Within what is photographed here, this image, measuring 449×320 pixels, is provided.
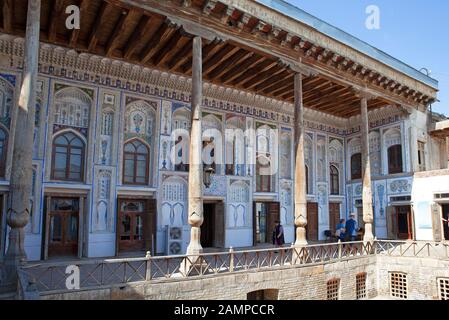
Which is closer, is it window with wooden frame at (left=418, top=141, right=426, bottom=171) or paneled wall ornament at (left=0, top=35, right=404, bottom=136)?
paneled wall ornament at (left=0, top=35, right=404, bottom=136)

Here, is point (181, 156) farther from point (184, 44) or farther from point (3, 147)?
point (3, 147)

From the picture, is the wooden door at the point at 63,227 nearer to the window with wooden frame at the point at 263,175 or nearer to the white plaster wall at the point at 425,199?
the window with wooden frame at the point at 263,175

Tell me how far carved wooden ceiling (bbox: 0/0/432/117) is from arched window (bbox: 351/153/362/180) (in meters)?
3.71

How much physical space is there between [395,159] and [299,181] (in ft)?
24.9

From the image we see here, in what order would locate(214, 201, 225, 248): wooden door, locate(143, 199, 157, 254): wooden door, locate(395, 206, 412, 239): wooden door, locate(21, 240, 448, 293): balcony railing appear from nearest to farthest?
1. locate(21, 240, 448, 293): balcony railing
2. locate(143, 199, 157, 254): wooden door
3. locate(214, 201, 225, 248): wooden door
4. locate(395, 206, 412, 239): wooden door

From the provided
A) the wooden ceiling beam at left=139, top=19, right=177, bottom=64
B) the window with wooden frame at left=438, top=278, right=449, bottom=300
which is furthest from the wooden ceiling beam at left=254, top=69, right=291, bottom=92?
the window with wooden frame at left=438, top=278, right=449, bottom=300

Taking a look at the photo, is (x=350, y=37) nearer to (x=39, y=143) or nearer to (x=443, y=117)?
(x=443, y=117)

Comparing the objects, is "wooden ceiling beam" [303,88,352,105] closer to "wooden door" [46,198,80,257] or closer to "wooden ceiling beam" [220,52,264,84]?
"wooden ceiling beam" [220,52,264,84]

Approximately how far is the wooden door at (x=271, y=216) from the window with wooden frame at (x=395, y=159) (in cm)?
551

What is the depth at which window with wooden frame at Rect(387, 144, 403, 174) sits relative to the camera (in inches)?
620

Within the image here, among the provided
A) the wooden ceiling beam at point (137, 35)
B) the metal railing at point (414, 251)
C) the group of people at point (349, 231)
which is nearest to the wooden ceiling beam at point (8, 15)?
the wooden ceiling beam at point (137, 35)

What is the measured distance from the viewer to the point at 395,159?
52.2 feet

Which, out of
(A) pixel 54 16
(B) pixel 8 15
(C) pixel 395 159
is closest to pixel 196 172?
(A) pixel 54 16

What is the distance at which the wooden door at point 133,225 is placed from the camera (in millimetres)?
11391
